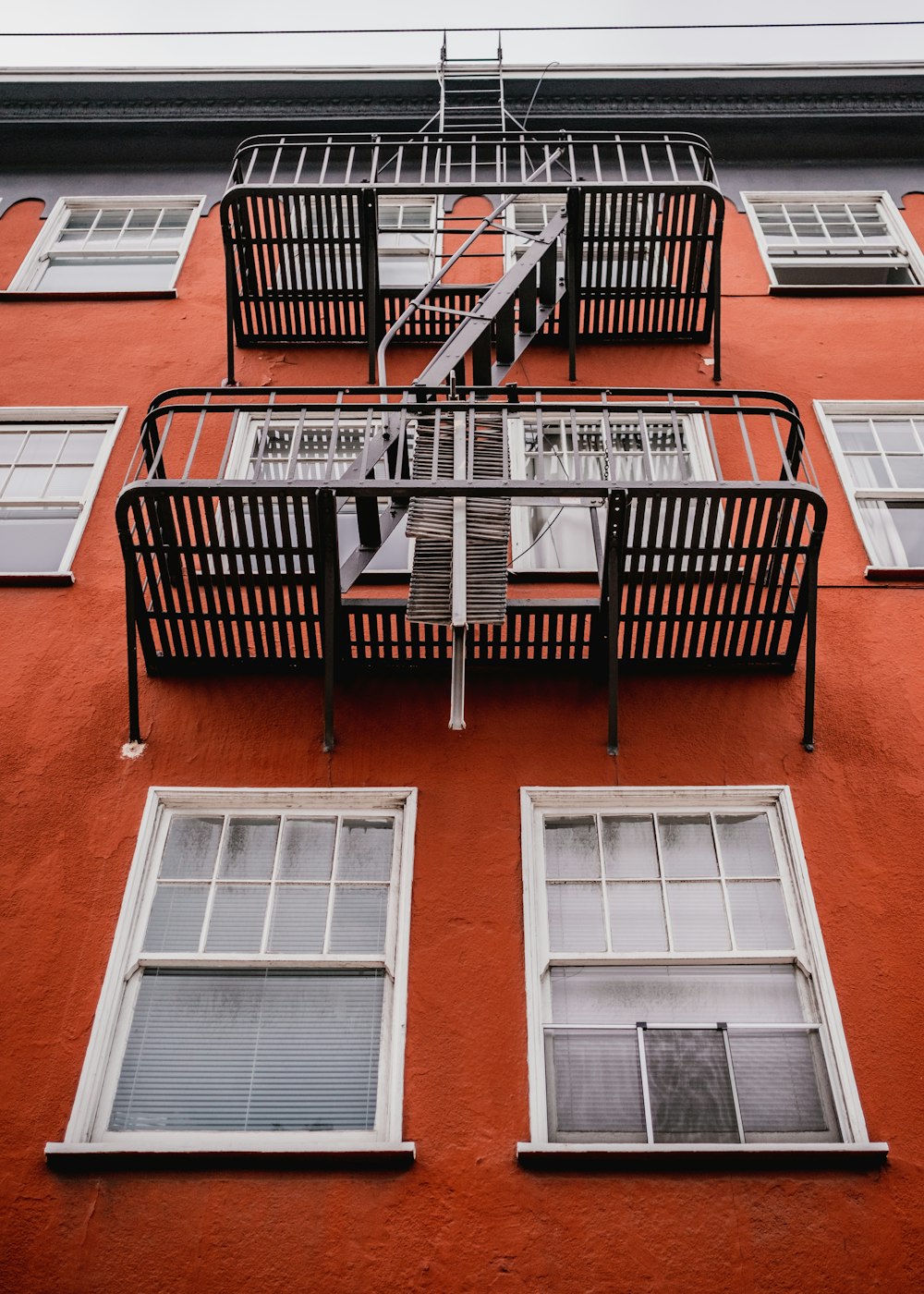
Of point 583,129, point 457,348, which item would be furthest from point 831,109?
point 457,348

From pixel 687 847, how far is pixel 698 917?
513 millimetres

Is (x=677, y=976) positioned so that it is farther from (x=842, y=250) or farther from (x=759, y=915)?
(x=842, y=250)

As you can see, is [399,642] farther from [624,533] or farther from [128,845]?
[128,845]

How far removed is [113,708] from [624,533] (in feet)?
12.6

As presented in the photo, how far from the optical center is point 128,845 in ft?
22.9

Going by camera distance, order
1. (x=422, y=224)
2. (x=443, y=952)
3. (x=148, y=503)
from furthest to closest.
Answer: (x=422, y=224)
(x=148, y=503)
(x=443, y=952)

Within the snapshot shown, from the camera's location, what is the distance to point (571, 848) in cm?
704

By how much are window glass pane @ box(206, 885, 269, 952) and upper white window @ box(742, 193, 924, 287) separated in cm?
855

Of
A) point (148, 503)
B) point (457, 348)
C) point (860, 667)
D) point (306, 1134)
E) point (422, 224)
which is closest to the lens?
point (306, 1134)

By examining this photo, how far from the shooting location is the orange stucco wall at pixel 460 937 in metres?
5.35

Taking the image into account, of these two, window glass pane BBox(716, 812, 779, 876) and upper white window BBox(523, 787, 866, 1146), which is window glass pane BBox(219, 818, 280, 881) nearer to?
upper white window BBox(523, 787, 866, 1146)

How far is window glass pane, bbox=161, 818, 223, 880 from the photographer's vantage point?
6.92 meters

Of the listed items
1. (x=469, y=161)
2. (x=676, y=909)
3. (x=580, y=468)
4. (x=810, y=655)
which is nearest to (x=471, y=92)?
(x=469, y=161)

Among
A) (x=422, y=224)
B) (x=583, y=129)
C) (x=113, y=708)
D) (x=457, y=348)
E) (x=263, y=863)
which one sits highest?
(x=583, y=129)
